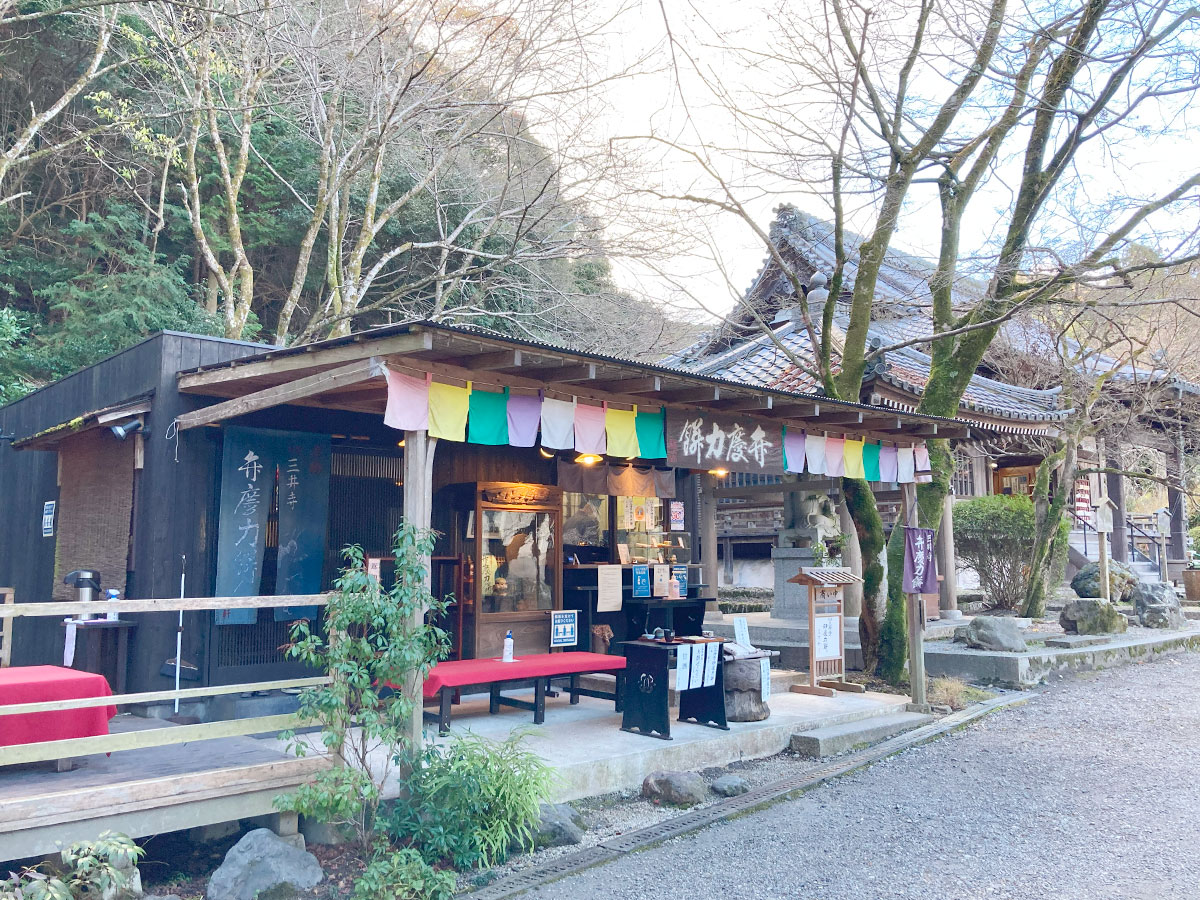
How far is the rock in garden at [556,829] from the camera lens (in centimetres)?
589

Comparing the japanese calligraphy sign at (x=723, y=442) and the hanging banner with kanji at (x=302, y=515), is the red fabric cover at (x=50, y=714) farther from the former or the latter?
the japanese calligraphy sign at (x=723, y=442)

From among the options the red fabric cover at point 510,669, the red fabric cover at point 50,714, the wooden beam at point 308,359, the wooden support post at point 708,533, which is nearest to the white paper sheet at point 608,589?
the red fabric cover at point 510,669

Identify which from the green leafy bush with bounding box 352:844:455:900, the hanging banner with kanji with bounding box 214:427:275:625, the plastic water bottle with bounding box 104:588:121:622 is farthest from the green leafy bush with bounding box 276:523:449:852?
the plastic water bottle with bounding box 104:588:121:622

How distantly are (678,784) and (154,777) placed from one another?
3762 millimetres

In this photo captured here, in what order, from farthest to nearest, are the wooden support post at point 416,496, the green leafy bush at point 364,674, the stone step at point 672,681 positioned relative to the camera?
the stone step at point 672,681 → the wooden support post at point 416,496 → the green leafy bush at point 364,674

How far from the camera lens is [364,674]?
5488mm

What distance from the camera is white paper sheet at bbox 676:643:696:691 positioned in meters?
8.00

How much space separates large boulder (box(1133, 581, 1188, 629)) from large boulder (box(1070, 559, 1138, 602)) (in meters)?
0.73

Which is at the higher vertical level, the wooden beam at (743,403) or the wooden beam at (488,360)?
the wooden beam at (743,403)

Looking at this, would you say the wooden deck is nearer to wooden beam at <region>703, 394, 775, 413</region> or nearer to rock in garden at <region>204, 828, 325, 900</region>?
rock in garden at <region>204, 828, 325, 900</region>

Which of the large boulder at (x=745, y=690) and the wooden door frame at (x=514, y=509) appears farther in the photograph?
the wooden door frame at (x=514, y=509)

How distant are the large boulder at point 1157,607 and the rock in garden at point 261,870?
16963 millimetres

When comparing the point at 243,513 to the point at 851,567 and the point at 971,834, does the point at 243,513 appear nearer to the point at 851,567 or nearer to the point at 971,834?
the point at 971,834

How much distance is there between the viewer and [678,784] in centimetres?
685
